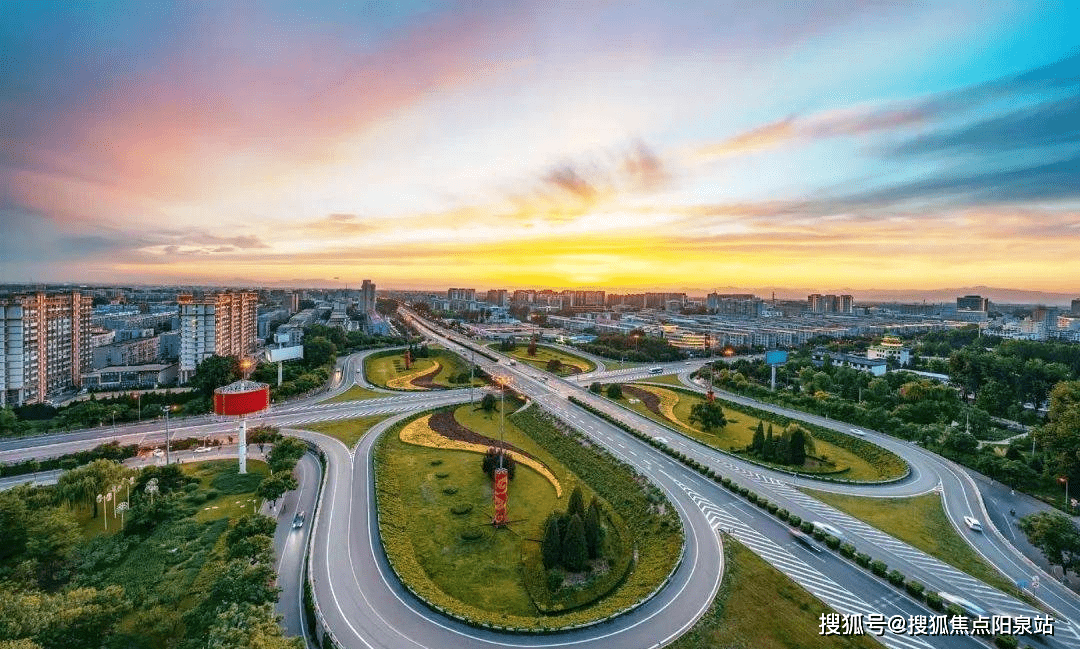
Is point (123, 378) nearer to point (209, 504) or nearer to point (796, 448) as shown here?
point (209, 504)

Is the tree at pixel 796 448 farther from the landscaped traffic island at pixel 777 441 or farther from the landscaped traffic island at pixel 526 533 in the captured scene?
the landscaped traffic island at pixel 526 533

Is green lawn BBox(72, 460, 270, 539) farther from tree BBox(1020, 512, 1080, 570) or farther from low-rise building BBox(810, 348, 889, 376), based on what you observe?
low-rise building BBox(810, 348, 889, 376)

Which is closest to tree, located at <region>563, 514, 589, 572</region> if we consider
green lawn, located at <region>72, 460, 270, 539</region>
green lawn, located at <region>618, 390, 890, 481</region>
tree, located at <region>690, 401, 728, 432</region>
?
green lawn, located at <region>72, 460, 270, 539</region>

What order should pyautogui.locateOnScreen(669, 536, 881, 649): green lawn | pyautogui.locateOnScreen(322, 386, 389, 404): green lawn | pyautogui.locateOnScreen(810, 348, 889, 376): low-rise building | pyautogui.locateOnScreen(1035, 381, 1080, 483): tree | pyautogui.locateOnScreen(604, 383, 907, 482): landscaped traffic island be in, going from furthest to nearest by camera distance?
pyautogui.locateOnScreen(810, 348, 889, 376): low-rise building → pyautogui.locateOnScreen(322, 386, 389, 404): green lawn → pyautogui.locateOnScreen(604, 383, 907, 482): landscaped traffic island → pyautogui.locateOnScreen(1035, 381, 1080, 483): tree → pyautogui.locateOnScreen(669, 536, 881, 649): green lawn

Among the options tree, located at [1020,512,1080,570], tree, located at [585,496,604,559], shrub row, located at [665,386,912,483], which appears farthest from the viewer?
shrub row, located at [665,386,912,483]

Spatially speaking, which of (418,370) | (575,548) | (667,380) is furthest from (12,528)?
(667,380)

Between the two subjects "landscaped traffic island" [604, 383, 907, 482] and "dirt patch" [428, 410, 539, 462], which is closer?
"landscaped traffic island" [604, 383, 907, 482]

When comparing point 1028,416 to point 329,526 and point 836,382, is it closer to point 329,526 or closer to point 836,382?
point 836,382
